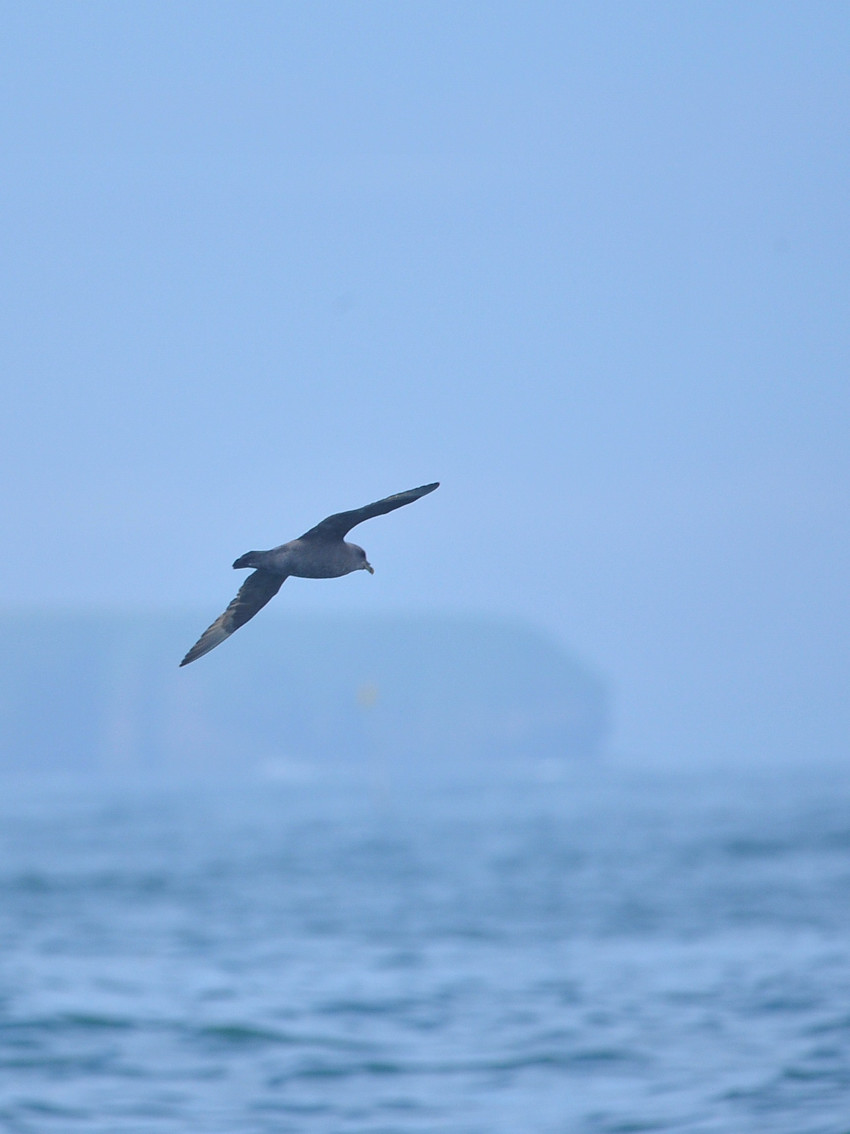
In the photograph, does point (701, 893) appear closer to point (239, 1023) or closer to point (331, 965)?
point (331, 965)

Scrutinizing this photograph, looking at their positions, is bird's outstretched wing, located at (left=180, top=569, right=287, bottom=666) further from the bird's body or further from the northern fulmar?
the bird's body

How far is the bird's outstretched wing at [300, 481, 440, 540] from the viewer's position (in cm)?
932

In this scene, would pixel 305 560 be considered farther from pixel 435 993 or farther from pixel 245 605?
pixel 435 993

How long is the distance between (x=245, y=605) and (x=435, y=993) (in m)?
23.0

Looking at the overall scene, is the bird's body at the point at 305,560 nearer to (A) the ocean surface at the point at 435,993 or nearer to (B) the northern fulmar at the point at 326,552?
(B) the northern fulmar at the point at 326,552

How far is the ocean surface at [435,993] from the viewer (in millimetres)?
23516

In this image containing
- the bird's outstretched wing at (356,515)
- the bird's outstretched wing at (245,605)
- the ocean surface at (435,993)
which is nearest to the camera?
the bird's outstretched wing at (356,515)

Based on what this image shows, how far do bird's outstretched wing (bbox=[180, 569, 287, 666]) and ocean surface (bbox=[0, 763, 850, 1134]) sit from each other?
1347 cm

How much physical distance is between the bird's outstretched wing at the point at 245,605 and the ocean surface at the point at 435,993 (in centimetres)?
1347

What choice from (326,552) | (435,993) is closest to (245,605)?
(326,552)

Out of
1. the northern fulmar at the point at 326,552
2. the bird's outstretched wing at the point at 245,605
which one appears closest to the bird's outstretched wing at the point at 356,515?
the northern fulmar at the point at 326,552

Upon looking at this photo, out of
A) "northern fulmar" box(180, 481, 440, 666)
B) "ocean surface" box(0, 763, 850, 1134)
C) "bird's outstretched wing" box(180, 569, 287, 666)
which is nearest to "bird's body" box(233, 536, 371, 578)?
"northern fulmar" box(180, 481, 440, 666)

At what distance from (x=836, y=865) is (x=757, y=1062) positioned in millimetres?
32007

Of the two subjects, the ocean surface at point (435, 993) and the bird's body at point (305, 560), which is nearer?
the bird's body at point (305, 560)
